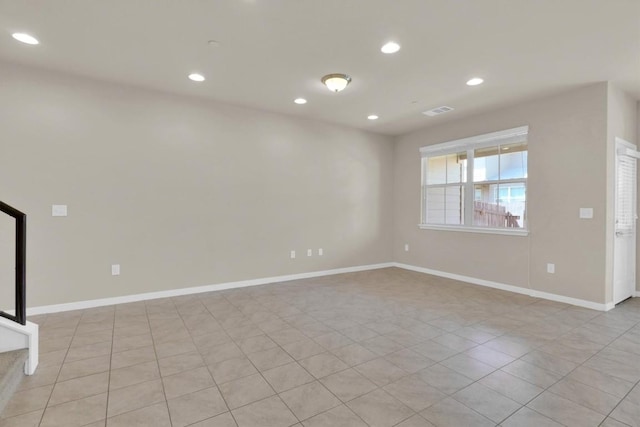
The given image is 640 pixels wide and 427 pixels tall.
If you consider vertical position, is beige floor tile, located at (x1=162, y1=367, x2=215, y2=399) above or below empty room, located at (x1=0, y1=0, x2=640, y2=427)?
below

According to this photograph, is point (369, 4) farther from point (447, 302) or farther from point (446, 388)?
point (447, 302)

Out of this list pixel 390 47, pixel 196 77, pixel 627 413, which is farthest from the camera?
pixel 196 77

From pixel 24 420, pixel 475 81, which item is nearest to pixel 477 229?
pixel 475 81

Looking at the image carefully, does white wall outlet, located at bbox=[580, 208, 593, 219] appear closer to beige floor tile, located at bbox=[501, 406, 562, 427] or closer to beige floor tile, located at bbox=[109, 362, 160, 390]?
beige floor tile, located at bbox=[501, 406, 562, 427]

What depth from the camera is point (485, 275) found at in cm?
489

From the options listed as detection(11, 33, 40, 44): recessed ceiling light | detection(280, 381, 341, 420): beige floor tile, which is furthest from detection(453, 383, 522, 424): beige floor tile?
detection(11, 33, 40, 44): recessed ceiling light

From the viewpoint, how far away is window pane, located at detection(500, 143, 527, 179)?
452cm

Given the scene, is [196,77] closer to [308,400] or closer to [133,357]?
[133,357]

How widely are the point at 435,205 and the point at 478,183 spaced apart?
92 cm

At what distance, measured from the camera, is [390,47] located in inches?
116

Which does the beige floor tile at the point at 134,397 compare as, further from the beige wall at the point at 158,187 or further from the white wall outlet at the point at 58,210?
the white wall outlet at the point at 58,210

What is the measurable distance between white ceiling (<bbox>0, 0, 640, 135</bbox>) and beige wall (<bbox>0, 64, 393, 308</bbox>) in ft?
1.32

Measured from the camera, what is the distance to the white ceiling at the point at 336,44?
2.39 meters

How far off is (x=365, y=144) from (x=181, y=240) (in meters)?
3.75
